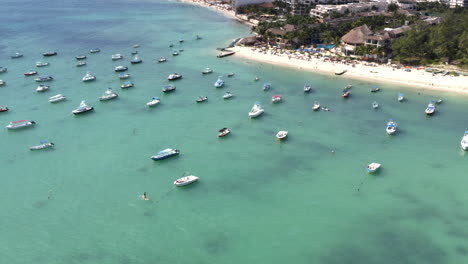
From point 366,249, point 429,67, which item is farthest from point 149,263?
point 429,67

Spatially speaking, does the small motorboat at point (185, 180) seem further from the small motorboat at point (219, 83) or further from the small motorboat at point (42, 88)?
the small motorboat at point (42, 88)

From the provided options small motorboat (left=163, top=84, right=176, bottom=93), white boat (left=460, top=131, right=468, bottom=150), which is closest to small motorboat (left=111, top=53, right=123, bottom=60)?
small motorboat (left=163, top=84, right=176, bottom=93)

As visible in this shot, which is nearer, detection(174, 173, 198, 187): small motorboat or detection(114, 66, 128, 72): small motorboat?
detection(174, 173, 198, 187): small motorboat

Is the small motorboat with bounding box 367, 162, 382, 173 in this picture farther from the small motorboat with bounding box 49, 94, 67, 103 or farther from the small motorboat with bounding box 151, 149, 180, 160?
the small motorboat with bounding box 49, 94, 67, 103

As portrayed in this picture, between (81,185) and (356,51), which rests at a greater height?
(356,51)

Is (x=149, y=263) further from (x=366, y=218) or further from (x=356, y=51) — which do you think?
(x=356, y=51)

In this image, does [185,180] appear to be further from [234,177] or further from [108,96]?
[108,96]
